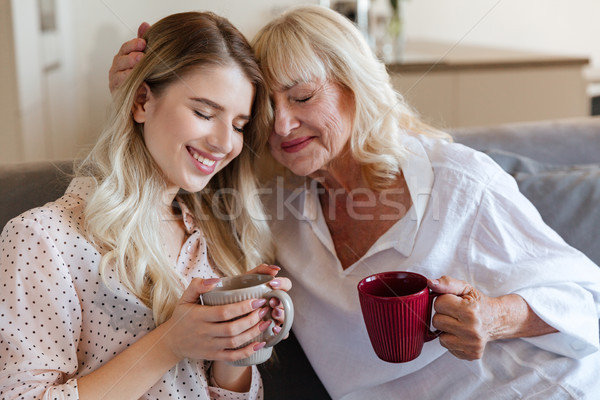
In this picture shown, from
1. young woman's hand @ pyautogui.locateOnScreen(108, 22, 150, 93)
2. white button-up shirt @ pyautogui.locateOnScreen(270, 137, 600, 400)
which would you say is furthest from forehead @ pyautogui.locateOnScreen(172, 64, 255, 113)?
white button-up shirt @ pyautogui.locateOnScreen(270, 137, 600, 400)

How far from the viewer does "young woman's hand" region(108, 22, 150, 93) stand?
3.79ft

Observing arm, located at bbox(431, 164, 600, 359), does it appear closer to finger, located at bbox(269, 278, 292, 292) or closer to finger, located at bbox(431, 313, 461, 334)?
finger, located at bbox(431, 313, 461, 334)

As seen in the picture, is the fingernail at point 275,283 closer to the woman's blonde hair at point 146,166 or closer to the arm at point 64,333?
the arm at point 64,333

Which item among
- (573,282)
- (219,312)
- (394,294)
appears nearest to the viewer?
(219,312)

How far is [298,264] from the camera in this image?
1.35m

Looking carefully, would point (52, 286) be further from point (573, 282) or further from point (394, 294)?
point (573, 282)

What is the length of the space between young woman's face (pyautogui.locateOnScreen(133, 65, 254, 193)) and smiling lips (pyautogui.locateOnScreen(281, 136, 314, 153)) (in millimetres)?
141

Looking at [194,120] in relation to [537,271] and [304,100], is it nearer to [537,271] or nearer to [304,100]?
[304,100]

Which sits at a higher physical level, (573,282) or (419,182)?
(419,182)

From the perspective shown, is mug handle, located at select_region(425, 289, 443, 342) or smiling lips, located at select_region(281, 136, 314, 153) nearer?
mug handle, located at select_region(425, 289, 443, 342)

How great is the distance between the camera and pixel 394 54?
3586 millimetres

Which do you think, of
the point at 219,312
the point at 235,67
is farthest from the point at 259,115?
the point at 219,312

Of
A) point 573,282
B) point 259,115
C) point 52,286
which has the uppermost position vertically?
point 259,115

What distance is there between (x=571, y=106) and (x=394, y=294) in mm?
2638
